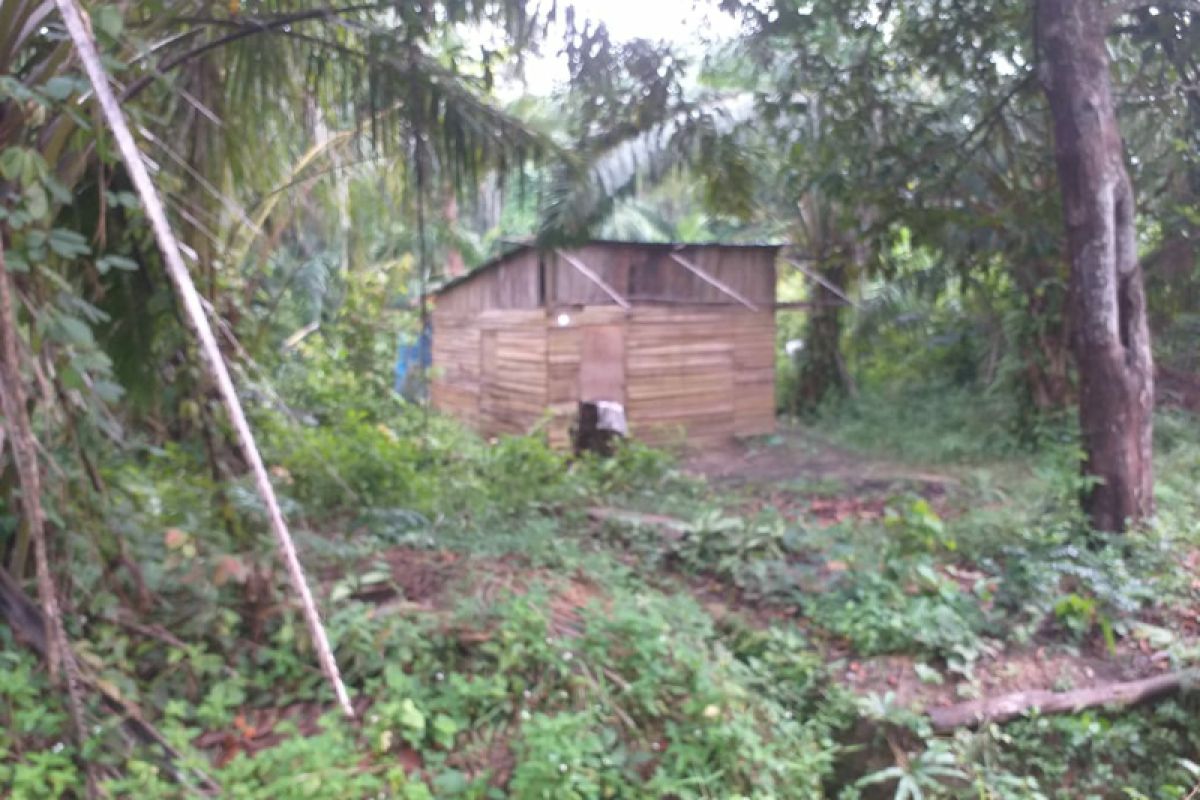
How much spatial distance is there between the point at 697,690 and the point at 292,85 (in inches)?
134

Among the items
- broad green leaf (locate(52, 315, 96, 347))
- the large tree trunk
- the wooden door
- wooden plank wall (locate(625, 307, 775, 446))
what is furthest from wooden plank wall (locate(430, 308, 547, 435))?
broad green leaf (locate(52, 315, 96, 347))

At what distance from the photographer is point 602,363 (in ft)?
43.5

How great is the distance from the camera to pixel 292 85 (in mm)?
4988

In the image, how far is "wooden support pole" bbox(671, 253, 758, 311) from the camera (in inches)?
543

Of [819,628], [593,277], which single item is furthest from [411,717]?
→ [593,277]

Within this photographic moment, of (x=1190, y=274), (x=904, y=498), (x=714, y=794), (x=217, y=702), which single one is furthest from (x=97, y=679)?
(x=1190, y=274)

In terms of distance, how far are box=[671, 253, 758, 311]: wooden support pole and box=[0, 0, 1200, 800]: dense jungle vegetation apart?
408 cm

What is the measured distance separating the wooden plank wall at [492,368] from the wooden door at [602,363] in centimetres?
54

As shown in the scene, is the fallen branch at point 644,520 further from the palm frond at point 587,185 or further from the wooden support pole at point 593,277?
the wooden support pole at point 593,277

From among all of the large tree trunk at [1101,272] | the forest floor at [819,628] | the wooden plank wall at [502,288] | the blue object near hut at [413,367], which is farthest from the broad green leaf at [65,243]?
→ the wooden plank wall at [502,288]

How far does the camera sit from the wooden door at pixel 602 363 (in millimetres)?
13133

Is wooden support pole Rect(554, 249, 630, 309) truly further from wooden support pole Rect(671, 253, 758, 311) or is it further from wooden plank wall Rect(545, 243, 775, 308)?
wooden support pole Rect(671, 253, 758, 311)

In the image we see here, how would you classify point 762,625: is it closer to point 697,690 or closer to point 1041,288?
point 697,690

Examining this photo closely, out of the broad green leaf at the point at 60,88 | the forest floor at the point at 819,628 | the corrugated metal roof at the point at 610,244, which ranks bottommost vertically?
the forest floor at the point at 819,628
